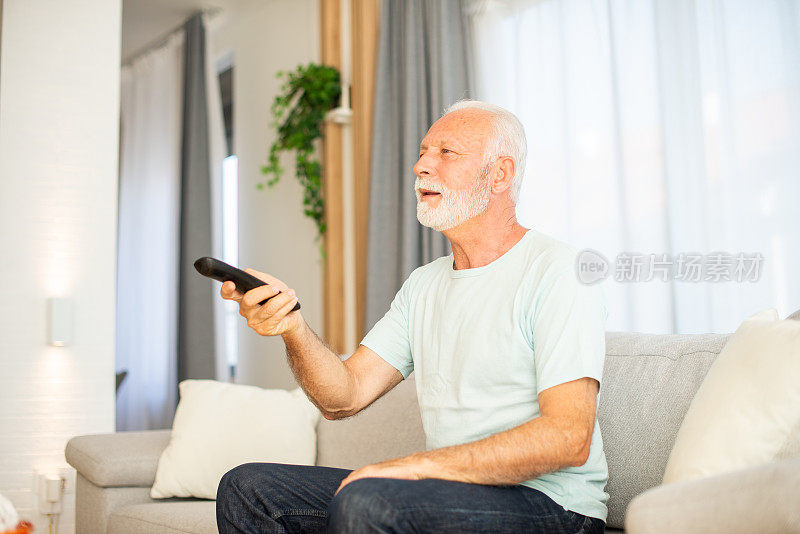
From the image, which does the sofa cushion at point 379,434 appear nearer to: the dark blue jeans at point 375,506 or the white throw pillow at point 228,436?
the white throw pillow at point 228,436

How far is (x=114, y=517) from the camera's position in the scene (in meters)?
2.13

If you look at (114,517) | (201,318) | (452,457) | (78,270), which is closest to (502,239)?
(452,457)

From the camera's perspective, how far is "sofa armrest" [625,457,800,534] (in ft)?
2.98

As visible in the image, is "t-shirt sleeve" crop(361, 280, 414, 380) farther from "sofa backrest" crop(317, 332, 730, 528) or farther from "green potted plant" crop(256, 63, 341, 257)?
"green potted plant" crop(256, 63, 341, 257)

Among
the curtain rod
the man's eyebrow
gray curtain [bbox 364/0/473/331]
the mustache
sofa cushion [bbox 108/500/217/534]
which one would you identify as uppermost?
the curtain rod

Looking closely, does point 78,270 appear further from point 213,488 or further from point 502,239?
point 502,239

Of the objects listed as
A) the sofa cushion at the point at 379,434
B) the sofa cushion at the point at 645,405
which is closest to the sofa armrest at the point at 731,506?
the sofa cushion at the point at 645,405

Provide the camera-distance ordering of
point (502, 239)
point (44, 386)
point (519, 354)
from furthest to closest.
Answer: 1. point (44, 386)
2. point (502, 239)
3. point (519, 354)

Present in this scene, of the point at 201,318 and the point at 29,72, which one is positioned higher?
the point at 29,72

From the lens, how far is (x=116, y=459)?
218 centimetres

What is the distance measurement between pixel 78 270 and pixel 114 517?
3.53 feet

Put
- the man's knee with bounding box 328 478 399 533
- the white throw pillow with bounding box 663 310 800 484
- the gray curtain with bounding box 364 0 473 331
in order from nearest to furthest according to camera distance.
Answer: the man's knee with bounding box 328 478 399 533 → the white throw pillow with bounding box 663 310 800 484 → the gray curtain with bounding box 364 0 473 331

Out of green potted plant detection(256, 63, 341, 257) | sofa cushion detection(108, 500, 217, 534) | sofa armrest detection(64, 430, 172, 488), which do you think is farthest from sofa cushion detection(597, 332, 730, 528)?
green potted plant detection(256, 63, 341, 257)

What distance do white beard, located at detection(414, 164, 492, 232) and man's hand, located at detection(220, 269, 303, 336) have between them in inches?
14.2
